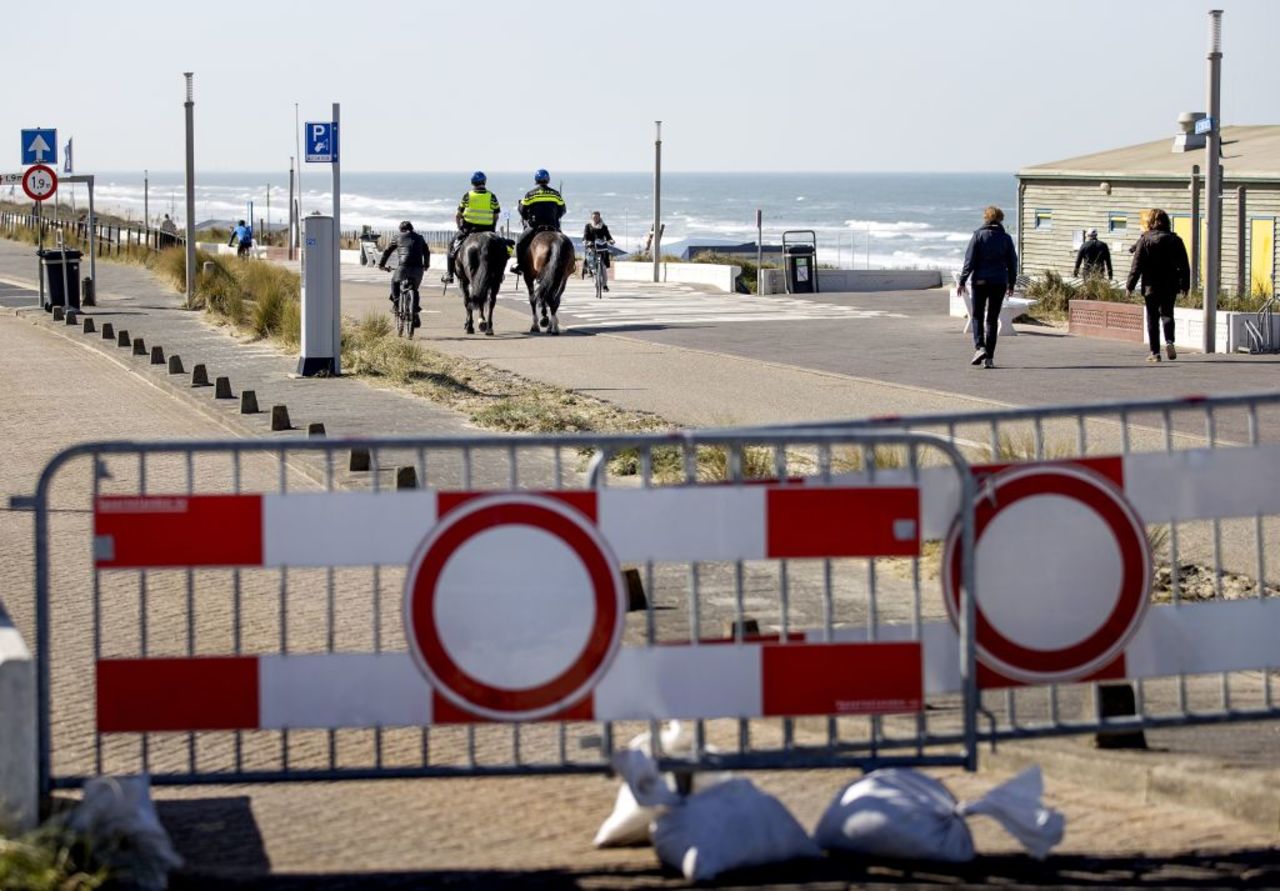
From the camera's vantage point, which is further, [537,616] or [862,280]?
[862,280]

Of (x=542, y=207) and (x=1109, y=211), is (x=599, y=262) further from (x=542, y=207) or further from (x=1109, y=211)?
(x=542, y=207)

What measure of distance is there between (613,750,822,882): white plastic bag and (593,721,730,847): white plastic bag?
7 centimetres

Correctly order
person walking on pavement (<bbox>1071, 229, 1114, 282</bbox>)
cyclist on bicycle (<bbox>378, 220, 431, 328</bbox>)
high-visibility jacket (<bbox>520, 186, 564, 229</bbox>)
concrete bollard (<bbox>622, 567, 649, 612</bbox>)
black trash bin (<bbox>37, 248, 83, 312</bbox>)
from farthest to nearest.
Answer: person walking on pavement (<bbox>1071, 229, 1114, 282</bbox>) → black trash bin (<bbox>37, 248, 83, 312</bbox>) → high-visibility jacket (<bbox>520, 186, 564, 229</bbox>) → cyclist on bicycle (<bbox>378, 220, 431, 328</bbox>) → concrete bollard (<bbox>622, 567, 649, 612</bbox>)

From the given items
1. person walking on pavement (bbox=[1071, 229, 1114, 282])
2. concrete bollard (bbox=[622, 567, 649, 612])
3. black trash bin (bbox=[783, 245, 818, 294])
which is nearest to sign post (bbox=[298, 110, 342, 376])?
concrete bollard (bbox=[622, 567, 649, 612])

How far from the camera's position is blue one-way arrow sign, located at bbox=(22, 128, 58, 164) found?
1415 inches

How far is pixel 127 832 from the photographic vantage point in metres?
5.80

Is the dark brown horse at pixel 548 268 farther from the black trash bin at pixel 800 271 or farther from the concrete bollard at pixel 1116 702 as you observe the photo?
the concrete bollard at pixel 1116 702

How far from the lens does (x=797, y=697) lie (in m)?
6.36

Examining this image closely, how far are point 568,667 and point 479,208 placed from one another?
24.0 m

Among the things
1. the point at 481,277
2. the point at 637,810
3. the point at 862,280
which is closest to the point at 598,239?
the point at 862,280

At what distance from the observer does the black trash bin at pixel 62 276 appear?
34.9 meters

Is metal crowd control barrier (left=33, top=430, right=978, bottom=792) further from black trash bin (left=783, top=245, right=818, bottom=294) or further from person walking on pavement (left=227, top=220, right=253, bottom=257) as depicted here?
person walking on pavement (left=227, top=220, right=253, bottom=257)

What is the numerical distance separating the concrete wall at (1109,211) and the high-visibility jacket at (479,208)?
478 inches

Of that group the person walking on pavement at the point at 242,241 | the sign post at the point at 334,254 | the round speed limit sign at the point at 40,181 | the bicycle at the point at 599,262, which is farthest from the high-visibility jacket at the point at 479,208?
the person walking on pavement at the point at 242,241
